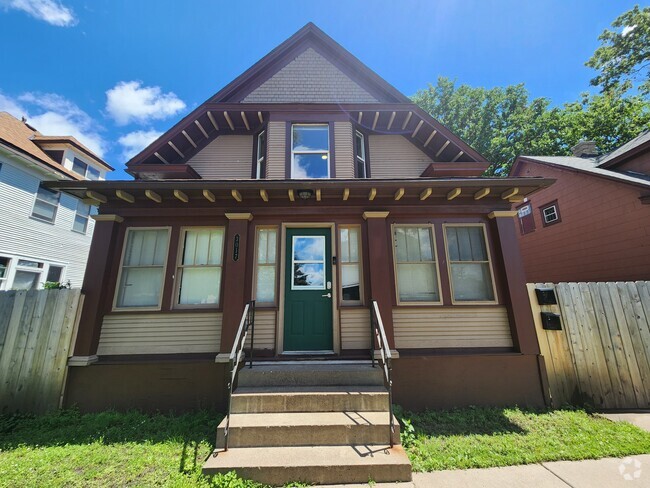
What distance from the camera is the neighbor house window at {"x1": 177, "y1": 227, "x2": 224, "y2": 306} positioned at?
4934mm

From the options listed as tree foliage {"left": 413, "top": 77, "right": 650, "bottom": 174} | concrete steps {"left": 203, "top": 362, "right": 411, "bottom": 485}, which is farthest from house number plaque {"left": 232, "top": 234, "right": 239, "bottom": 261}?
tree foliage {"left": 413, "top": 77, "right": 650, "bottom": 174}

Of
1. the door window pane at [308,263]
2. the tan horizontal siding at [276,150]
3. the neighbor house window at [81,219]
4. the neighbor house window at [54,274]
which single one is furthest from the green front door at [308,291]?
the neighbor house window at [81,219]

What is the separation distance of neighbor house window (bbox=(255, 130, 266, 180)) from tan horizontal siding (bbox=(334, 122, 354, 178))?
67.7 inches

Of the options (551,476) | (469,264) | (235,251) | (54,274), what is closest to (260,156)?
(235,251)

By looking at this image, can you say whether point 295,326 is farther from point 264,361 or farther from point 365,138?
point 365,138

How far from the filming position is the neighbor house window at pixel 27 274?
30.8 feet

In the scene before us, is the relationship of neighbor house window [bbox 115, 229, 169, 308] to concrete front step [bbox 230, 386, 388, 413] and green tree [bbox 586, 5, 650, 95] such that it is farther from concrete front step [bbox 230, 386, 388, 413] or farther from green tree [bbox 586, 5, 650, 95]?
green tree [bbox 586, 5, 650, 95]

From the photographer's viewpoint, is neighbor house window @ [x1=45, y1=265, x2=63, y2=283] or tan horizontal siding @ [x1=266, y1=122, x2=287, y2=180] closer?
tan horizontal siding @ [x1=266, y1=122, x2=287, y2=180]

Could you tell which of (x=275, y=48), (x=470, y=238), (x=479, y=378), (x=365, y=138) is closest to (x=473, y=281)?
(x=470, y=238)

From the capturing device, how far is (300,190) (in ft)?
16.1

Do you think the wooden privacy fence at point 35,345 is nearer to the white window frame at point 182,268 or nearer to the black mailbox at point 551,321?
the white window frame at point 182,268

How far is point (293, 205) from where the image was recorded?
5.13 meters

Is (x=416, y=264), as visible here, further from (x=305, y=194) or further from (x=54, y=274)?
(x=54, y=274)

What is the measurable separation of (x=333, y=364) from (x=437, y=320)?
207 centimetres
